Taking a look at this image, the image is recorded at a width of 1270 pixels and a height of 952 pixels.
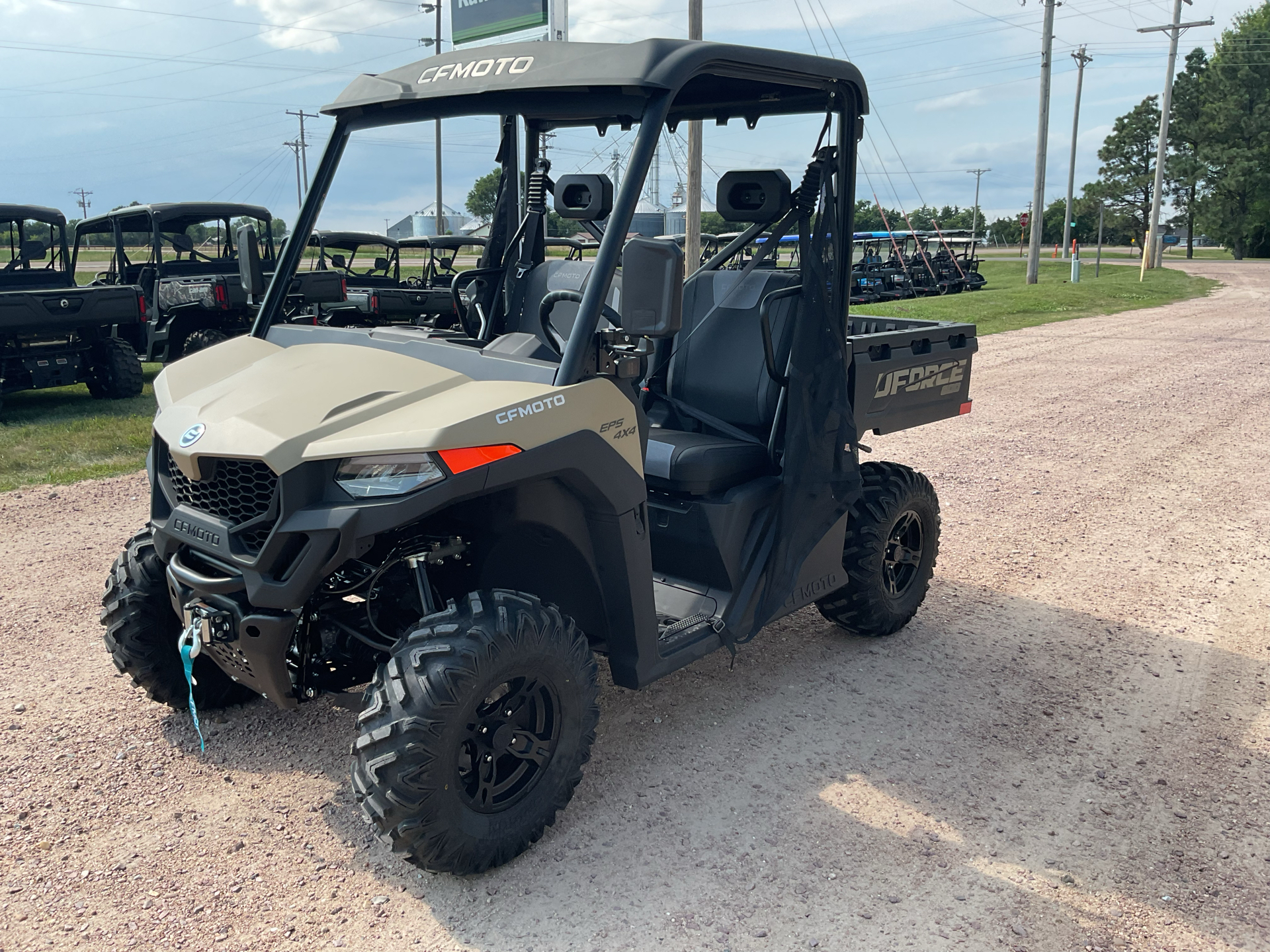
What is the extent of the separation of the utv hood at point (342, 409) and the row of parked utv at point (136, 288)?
5603 mm

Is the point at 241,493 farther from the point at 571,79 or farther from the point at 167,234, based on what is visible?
the point at 167,234

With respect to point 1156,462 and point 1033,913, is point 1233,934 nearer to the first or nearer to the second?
point 1033,913

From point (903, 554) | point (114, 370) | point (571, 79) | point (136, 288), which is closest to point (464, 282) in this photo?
point (571, 79)

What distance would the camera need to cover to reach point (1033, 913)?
9.39 feet

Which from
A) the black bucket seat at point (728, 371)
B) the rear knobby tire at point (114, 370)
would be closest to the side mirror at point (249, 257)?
the black bucket seat at point (728, 371)

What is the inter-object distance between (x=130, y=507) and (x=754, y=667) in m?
4.40

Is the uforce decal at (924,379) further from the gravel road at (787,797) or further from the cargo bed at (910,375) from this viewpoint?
the gravel road at (787,797)

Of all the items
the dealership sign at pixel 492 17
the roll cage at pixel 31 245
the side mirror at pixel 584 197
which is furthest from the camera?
the dealership sign at pixel 492 17

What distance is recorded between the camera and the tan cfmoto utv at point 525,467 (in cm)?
272

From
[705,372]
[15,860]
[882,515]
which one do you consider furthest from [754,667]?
[15,860]

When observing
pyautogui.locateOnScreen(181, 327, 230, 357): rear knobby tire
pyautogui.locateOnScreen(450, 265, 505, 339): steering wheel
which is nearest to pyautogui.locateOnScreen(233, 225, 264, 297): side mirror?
pyautogui.locateOnScreen(450, 265, 505, 339): steering wheel

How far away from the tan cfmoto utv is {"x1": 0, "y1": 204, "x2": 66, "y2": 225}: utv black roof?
1009cm

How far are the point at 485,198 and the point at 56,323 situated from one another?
304 inches

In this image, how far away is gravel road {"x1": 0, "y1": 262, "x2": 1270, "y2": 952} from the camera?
2.80 meters
